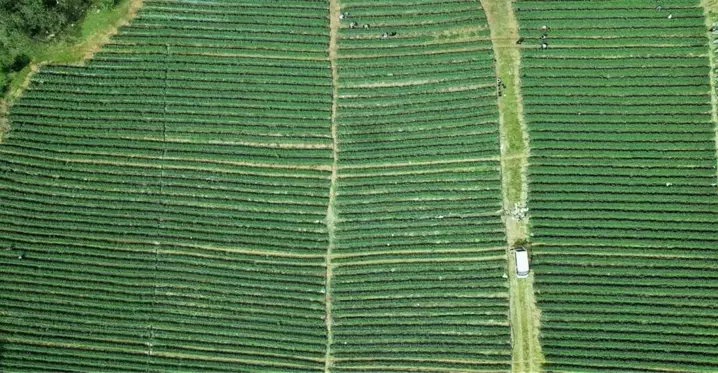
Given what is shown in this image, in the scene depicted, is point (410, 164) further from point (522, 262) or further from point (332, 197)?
point (522, 262)

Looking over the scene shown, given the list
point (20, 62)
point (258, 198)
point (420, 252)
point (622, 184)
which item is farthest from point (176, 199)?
point (622, 184)

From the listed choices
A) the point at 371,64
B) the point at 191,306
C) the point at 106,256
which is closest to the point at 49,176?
the point at 106,256

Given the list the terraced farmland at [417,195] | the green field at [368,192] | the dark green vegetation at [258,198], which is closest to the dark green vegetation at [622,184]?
the green field at [368,192]

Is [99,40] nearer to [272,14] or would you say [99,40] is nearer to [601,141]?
[272,14]

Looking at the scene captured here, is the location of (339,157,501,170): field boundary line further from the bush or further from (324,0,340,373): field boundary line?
the bush

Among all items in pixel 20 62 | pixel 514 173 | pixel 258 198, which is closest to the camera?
pixel 514 173

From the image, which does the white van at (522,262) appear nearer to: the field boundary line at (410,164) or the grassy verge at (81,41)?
the field boundary line at (410,164)
